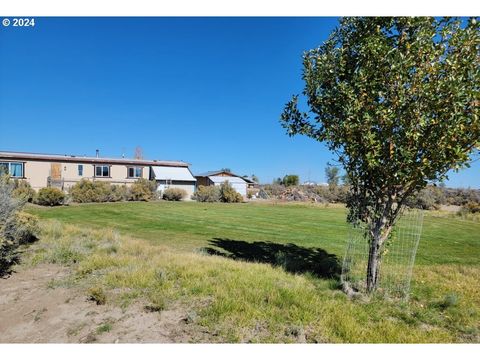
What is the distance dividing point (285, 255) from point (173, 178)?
93.2 feet

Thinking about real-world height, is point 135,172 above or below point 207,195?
above

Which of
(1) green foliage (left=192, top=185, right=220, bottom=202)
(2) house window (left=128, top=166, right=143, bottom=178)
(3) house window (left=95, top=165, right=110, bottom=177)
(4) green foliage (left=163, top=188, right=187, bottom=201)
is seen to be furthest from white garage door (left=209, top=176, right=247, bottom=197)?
(3) house window (left=95, top=165, right=110, bottom=177)

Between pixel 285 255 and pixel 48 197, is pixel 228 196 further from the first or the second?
pixel 285 255

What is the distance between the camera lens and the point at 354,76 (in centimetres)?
592

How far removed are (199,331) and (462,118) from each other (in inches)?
189

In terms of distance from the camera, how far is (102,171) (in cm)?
3350

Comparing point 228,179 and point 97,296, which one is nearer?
point 97,296

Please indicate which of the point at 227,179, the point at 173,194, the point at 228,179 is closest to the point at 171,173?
the point at 173,194

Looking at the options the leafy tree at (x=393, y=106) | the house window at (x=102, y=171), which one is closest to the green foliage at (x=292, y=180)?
the house window at (x=102, y=171)

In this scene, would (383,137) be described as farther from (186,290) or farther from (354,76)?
(186,290)

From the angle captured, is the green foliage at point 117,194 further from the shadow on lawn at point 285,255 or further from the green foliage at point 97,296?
the green foliage at point 97,296

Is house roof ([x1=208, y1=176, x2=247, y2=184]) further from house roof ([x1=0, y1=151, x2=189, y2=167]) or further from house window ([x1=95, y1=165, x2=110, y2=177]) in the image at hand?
house window ([x1=95, y1=165, x2=110, y2=177])

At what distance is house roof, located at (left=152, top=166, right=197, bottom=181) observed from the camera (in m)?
35.9

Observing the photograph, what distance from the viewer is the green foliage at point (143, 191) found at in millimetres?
30094
